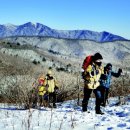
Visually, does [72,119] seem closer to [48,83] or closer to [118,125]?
[118,125]

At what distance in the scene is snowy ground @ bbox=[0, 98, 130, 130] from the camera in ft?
32.9

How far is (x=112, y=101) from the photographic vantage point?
15.7m

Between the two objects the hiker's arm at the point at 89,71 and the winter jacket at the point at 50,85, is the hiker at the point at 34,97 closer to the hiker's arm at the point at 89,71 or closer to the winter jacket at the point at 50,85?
the winter jacket at the point at 50,85

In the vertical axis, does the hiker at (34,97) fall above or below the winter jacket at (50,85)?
below

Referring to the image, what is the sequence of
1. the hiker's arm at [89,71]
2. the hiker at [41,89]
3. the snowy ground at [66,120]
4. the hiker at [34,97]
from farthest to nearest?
the hiker at [41,89] → the hiker at [34,97] → the hiker's arm at [89,71] → the snowy ground at [66,120]

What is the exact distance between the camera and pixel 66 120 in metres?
11.0

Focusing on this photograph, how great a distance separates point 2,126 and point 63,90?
8838 mm

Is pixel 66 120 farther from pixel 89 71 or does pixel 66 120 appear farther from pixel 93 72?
pixel 93 72

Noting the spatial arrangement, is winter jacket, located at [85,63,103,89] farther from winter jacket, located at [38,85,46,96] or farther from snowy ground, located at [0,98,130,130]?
winter jacket, located at [38,85,46,96]

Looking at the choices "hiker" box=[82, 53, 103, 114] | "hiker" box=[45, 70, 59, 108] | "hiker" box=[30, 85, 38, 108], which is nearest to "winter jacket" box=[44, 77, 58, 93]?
"hiker" box=[45, 70, 59, 108]

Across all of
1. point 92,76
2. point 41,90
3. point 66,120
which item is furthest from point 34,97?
point 66,120

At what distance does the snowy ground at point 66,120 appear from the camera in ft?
32.9

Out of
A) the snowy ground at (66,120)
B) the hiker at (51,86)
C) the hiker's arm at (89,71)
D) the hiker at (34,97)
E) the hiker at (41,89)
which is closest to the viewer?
the snowy ground at (66,120)

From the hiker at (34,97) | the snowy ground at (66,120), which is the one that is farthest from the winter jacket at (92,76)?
the hiker at (34,97)
